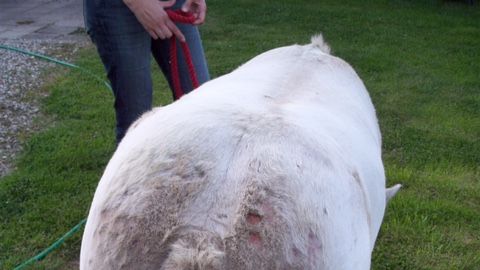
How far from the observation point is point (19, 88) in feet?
22.9

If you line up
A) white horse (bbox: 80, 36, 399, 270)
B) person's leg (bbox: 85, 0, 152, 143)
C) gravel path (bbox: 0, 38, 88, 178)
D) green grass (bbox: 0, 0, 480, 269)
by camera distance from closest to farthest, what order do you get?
white horse (bbox: 80, 36, 399, 270) < person's leg (bbox: 85, 0, 152, 143) < green grass (bbox: 0, 0, 480, 269) < gravel path (bbox: 0, 38, 88, 178)

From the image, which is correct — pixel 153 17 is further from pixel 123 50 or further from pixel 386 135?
pixel 386 135

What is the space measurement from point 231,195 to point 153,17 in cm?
143

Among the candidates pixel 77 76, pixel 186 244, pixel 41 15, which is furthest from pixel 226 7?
pixel 186 244

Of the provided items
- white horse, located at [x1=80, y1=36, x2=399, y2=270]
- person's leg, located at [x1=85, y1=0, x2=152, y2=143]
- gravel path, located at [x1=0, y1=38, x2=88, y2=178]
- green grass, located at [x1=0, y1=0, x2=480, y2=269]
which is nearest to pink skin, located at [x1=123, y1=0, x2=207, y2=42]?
person's leg, located at [x1=85, y1=0, x2=152, y2=143]

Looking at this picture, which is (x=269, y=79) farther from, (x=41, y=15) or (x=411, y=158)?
(x=41, y=15)

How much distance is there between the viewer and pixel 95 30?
297cm

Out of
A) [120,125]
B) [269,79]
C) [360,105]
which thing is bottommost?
[120,125]

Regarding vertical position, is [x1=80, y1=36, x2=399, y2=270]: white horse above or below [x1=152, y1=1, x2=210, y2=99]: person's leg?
above

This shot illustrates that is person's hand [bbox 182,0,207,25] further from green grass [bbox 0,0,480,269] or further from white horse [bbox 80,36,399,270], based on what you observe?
green grass [bbox 0,0,480,269]

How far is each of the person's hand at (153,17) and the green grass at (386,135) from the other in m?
1.68

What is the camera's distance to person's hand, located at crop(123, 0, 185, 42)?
2.73m

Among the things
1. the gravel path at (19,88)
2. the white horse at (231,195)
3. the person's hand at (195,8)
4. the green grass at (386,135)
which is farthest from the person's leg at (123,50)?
the gravel path at (19,88)

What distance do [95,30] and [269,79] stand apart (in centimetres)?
111
